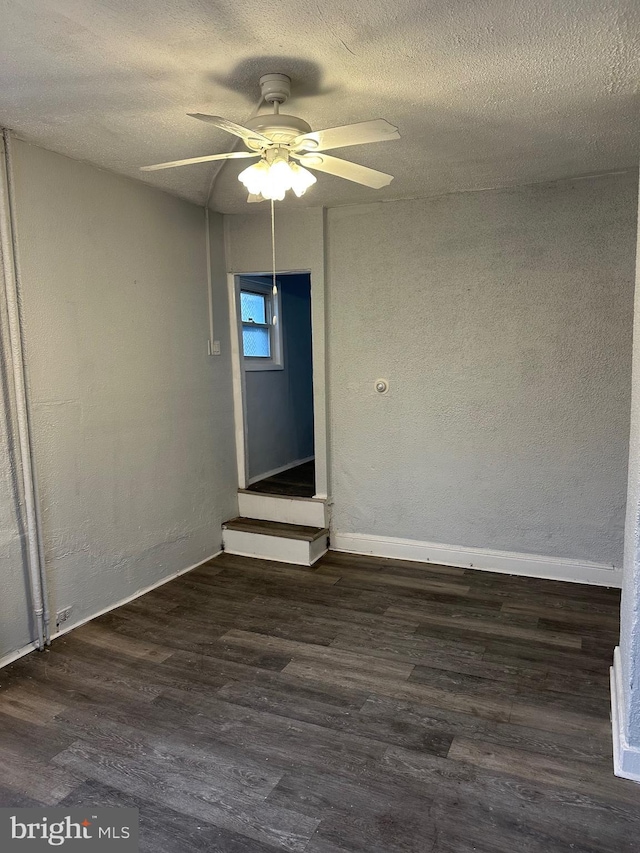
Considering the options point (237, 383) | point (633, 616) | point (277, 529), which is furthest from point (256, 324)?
point (633, 616)

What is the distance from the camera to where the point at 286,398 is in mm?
5441

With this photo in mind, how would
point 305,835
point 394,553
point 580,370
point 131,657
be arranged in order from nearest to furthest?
point 305,835
point 131,657
point 580,370
point 394,553

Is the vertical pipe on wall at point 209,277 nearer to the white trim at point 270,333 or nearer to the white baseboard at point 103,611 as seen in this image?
the white trim at point 270,333

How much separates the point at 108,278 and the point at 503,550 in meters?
2.90

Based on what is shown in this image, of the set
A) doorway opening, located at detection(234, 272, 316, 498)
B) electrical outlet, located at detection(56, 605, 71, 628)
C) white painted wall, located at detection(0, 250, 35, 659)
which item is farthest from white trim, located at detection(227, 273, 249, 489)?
white painted wall, located at detection(0, 250, 35, 659)

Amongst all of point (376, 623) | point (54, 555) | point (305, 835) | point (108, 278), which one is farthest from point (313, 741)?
point (108, 278)

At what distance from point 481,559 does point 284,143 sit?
2.76 m

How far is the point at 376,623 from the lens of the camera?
2.96 m

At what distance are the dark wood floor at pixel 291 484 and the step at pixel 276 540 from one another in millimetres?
268

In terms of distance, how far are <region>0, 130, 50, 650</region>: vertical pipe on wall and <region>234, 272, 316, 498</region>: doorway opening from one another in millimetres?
1773

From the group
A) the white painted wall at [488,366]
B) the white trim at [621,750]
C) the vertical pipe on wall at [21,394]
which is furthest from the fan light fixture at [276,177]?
the white trim at [621,750]

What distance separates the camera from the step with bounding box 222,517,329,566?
378 cm

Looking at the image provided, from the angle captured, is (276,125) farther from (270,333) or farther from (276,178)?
(270,333)

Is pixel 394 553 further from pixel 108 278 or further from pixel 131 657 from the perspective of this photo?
pixel 108 278
